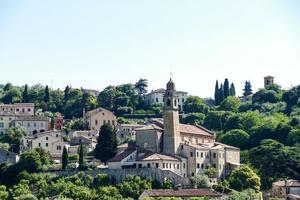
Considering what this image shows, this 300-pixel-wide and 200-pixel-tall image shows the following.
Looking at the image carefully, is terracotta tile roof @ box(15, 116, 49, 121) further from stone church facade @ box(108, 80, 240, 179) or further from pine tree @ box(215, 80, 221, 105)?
pine tree @ box(215, 80, 221, 105)

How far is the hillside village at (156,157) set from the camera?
254 ft

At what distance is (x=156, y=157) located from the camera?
80188 millimetres

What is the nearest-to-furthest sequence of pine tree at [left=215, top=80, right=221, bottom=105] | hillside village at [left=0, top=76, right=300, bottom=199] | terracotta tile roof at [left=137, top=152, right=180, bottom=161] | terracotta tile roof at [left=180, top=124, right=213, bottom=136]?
hillside village at [left=0, top=76, right=300, bottom=199] < terracotta tile roof at [left=137, top=152, right=180, bottom=161] < terracotta tile roof at [left=180, top=124, right=213, bottom=136] < pine tree at [left=215, top=80, right=221, bottom=105]

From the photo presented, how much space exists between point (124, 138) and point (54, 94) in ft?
96.5

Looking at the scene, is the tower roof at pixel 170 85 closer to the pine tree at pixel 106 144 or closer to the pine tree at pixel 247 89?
the pine tree at pixel 106 144

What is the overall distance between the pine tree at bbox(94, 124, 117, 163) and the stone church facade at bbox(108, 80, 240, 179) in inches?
78.1

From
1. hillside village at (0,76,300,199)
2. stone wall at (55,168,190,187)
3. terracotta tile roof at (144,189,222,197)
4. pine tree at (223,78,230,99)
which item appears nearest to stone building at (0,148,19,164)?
hillside village at (0,76,300,199)

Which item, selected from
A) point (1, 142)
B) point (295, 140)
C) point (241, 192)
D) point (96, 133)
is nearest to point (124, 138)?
point (96, 133)

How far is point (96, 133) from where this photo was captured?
108 m

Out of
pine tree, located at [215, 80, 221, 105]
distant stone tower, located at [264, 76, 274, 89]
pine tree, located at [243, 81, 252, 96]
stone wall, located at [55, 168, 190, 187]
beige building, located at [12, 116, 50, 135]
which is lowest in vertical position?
stone wall, located at [55, 168, 190, 187]

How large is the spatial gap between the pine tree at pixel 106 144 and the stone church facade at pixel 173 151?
1.98 meters

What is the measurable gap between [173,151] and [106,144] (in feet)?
22.6

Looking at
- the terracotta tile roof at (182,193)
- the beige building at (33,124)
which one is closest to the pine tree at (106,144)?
the terracotta tile roof at (182,193)

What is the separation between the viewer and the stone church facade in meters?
81.1
